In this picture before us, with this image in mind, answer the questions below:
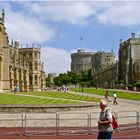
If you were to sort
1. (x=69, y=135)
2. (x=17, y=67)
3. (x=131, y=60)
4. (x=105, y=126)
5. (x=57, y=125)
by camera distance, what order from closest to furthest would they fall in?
1. (x=105, y=126)
2. (x=69, y=135)
3. (x=57, y=125)
4. (x=17, y=67)
5. (x=131, y=60)

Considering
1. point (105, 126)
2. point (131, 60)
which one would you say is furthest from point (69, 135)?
point (131, 60)

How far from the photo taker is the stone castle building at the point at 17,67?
83.7 meters

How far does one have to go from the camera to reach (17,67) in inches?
4003

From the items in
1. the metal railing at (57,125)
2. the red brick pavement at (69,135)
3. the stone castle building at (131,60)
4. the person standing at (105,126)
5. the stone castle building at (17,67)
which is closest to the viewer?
the person standing at (105,126)

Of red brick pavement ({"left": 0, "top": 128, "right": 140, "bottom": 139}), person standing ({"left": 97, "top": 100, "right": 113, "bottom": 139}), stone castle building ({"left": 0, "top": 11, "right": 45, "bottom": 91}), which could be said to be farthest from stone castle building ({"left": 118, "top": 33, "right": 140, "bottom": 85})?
person standing ({"left": 97, "top": 100, "right": 113, "bottom": 139})

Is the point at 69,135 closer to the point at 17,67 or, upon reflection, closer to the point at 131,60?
the point at 17,67

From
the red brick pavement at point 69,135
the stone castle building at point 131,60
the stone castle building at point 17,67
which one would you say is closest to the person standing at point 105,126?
the red brick pavement at point 69,135

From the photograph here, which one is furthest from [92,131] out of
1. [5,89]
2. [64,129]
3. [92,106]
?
[5,89]

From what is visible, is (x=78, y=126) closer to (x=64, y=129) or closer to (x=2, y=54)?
(x=64, y=129)

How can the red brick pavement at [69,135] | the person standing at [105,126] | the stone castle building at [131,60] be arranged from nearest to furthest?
the person standing at [105,126] → the red brick pavement at [69,135] → the stone castle building at [131,60]

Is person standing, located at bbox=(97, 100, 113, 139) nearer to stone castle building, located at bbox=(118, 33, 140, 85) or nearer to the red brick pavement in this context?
the red brick pavement

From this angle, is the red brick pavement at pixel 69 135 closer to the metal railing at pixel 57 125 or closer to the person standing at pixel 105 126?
the metal railing at pixel 57 125

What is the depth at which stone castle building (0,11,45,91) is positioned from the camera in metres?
83.7

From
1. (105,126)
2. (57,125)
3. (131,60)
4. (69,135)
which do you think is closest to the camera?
(105,126)
